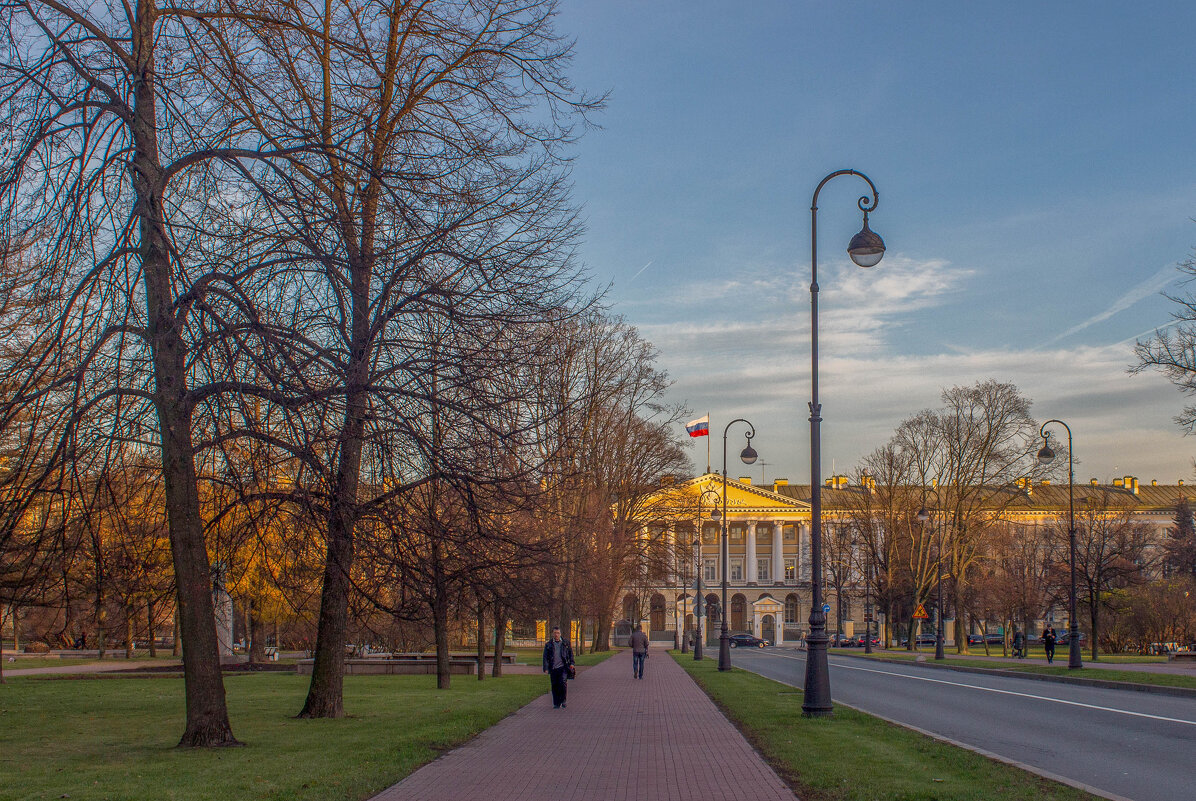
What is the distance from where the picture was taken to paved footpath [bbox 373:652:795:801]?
35.1 feet

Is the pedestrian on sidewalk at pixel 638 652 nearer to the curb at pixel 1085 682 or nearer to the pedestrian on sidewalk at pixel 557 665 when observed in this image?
the curb at pixel 1085 682

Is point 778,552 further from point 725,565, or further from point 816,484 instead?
point 816,484

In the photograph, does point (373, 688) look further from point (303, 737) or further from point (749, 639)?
point (749, 639)

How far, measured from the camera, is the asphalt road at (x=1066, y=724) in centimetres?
1227

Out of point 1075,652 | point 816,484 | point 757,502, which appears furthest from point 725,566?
point 757,502

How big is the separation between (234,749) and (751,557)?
11393 centimetres

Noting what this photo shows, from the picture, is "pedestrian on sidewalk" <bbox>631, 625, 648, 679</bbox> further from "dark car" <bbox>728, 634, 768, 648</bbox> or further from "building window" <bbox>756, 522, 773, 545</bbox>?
"building window" <bbox>756, 522, 773, 545</bbox>

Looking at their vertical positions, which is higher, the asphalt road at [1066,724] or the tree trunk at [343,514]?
the tree trunk at [343,514]

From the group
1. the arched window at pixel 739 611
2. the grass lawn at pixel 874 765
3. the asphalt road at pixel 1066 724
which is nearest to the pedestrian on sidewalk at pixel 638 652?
the asphalt road at pixel 1066 724

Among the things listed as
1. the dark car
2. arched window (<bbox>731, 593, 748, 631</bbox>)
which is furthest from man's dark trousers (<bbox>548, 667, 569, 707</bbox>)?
arched window (<bbox>731, 593, 748, 631</bbox>)

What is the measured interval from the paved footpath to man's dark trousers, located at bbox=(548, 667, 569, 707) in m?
0.31

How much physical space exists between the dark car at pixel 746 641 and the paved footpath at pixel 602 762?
77.8 meters

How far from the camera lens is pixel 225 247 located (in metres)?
12.5

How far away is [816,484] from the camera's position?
19.1 metres
